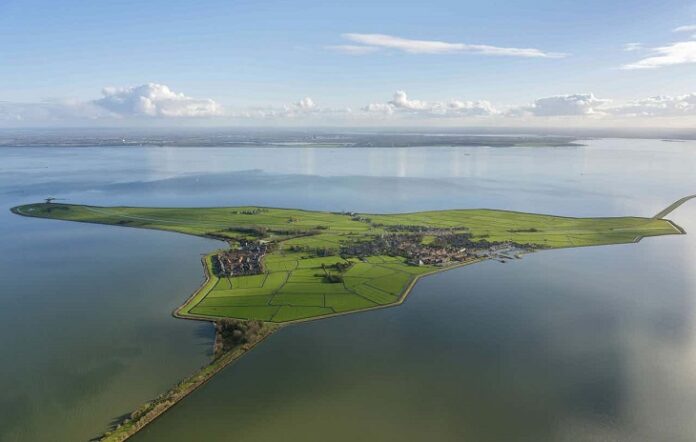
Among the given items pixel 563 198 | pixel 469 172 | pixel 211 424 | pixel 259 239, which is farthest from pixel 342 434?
pixel 469 172

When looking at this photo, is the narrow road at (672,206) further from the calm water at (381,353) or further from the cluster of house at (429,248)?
the cluster of house at (429,248)

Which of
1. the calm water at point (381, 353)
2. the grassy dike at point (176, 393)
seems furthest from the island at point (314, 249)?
the calm water at point (381, 353)

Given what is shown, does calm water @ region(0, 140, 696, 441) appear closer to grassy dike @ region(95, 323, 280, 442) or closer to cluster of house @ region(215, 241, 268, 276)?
grassy dike @ region(95, 323, 280, 442)

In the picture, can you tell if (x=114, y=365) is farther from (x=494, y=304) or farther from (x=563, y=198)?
(x=563, y=198)

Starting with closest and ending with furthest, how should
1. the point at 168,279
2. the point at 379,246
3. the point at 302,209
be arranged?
the point at 168,279, the point at 379,246, the point at 302,209

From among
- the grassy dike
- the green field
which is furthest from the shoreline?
the green field

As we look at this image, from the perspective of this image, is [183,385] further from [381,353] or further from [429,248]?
[429,248]
